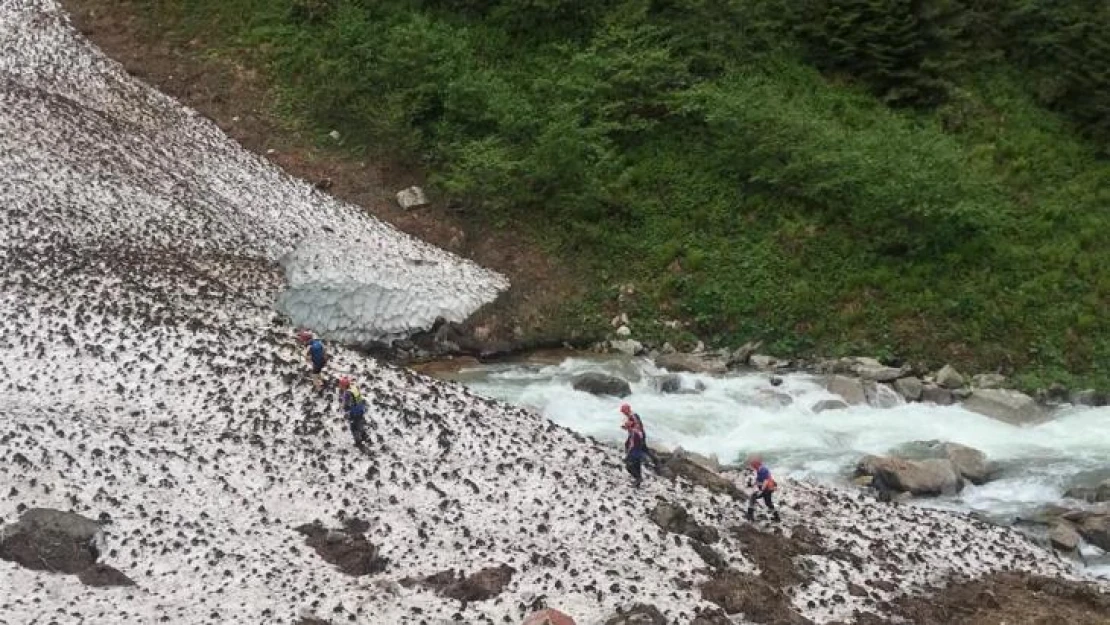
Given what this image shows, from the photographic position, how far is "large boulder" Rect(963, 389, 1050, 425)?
1148 inches

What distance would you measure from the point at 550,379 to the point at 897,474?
10.2m

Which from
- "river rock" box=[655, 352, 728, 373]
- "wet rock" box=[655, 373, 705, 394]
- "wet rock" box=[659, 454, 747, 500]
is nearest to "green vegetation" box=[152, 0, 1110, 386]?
"river rock" box=[655, 352, 728, 373]

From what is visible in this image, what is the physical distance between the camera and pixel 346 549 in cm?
1867

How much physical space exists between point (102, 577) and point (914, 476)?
Result: 58.6 feet


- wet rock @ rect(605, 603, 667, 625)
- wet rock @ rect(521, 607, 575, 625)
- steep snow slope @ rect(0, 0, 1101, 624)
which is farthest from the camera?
steep snow slope @ rect(0, 0, 1101, 624)

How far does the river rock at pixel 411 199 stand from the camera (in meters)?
38.4

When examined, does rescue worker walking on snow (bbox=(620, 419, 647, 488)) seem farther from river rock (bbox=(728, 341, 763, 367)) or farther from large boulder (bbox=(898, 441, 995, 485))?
river rock (bbox=(728, 341, 763, 367))

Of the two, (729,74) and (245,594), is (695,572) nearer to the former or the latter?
(245,594)

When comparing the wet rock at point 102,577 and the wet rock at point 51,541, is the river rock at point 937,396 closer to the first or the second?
the wet rock at point 102,577

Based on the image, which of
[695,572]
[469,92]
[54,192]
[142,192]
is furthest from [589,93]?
[695,572]

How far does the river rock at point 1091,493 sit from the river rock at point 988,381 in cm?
607

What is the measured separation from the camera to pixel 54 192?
31438 mm

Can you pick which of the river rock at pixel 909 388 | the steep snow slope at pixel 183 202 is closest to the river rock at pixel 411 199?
the steep snow slope at pixel 183 202

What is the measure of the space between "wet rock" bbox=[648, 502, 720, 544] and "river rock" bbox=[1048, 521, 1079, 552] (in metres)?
7.95
